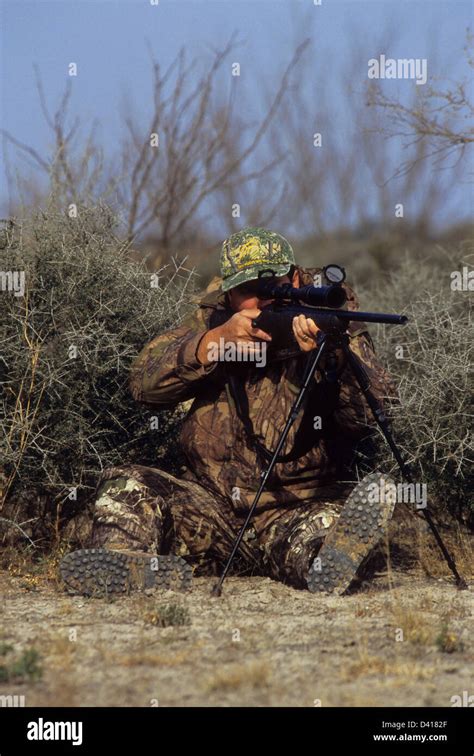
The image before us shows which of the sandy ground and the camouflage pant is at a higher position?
the camouflage pant

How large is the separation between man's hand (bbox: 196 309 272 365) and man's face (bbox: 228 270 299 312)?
15cm

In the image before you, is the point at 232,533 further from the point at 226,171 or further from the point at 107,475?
the point at 226,171

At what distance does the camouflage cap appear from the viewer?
200 inches

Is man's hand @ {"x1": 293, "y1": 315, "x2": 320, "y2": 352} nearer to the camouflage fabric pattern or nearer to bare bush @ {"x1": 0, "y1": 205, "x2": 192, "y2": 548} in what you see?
the camouflage fabric pattern

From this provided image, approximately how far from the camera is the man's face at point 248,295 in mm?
5070

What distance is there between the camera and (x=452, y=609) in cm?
456

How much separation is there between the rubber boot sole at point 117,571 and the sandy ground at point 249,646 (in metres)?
0.06

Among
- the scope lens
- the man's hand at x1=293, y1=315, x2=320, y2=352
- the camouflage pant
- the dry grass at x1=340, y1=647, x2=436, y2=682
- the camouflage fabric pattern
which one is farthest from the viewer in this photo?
the camouflage fabric pattern

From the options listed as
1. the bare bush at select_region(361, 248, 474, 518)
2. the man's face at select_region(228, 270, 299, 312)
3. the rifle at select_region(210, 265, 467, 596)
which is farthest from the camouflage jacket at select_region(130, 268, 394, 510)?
the bare bush at select_region(361, 248, 474, 518)

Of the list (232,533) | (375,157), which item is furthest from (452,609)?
(375,157)

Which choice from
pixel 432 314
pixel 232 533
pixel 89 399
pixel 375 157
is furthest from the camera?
pixel 375 157

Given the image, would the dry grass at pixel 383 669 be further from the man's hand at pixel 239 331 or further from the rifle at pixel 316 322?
the man's hand at pixel 239 331

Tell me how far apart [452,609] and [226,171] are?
6662mm

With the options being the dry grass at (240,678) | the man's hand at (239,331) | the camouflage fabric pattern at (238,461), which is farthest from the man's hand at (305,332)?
the dry grass at (240,678)
